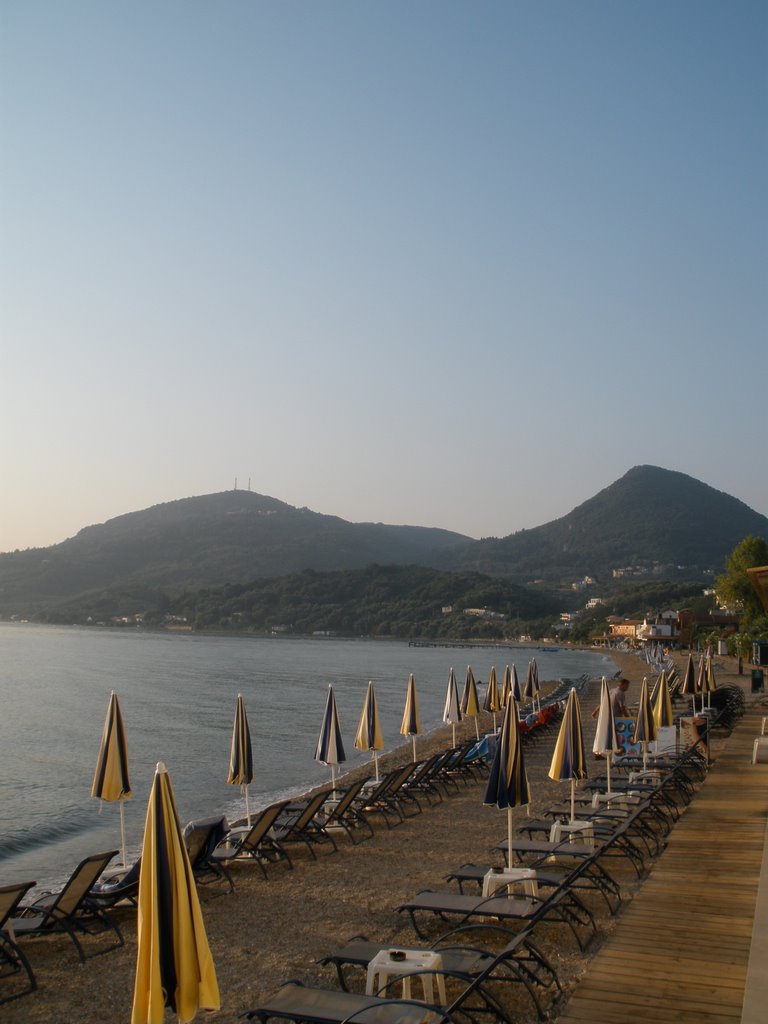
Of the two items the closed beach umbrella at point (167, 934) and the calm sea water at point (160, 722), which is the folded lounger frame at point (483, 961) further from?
the calm sea water at point (160, 722)

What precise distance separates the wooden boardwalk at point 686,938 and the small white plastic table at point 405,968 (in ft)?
2.42

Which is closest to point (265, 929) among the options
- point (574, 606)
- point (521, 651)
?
point (521, 651)

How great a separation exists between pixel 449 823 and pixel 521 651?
10780cm

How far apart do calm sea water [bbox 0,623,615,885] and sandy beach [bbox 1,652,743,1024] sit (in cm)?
524

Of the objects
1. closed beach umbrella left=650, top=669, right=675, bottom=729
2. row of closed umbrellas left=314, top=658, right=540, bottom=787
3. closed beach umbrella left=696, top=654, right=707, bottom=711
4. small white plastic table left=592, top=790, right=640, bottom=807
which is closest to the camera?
small white plastic table left=592, top=790, right=640, bottom=807

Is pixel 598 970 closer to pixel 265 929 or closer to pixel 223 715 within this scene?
pixel 265 929

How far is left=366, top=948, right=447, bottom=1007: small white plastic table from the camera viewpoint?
16.2 ft

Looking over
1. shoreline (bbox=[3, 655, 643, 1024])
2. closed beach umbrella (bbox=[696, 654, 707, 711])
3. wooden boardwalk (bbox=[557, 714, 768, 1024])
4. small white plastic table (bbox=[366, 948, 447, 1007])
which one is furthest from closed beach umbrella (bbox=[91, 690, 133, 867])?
closed beach umbrella (bbox=[696, 654, 707, 711])

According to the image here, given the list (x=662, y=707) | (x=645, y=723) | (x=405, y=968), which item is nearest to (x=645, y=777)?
(x=645, y=723)

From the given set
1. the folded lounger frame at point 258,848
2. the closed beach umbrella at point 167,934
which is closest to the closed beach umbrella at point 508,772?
the folded lounger frame at point 258,848

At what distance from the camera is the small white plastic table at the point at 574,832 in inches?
353

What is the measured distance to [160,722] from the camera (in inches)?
1437

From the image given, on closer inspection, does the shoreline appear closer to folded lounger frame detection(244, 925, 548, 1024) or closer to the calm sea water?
folded lounger frame detection(244, 925, 548, 1024)

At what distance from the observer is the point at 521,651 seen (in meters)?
117
